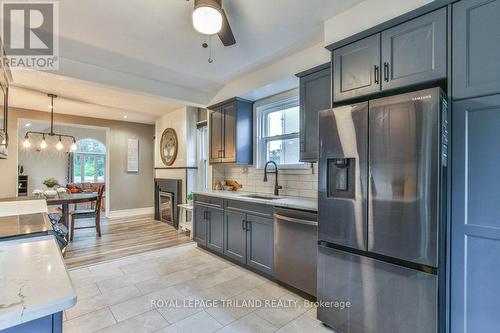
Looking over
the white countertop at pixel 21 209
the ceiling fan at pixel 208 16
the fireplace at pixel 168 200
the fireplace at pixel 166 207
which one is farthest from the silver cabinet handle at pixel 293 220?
the fireplace at pixel 166 207

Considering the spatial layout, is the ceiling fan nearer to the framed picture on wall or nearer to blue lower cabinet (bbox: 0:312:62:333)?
blue lower cabinet (bbox: 0:312:62:333)

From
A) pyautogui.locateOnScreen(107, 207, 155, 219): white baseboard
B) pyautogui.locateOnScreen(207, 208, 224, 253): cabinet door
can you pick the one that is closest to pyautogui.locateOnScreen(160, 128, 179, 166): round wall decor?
pyautogui.locateOnScreen(107, 207, 155, 219): white baseboard

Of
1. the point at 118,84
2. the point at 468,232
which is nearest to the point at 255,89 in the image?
the point at 118,84

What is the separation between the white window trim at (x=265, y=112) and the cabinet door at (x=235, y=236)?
0.92 metres

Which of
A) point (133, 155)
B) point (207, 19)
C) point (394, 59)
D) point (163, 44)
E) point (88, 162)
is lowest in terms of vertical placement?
point (88, 162)

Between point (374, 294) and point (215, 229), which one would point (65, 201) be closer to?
point (215, 229)

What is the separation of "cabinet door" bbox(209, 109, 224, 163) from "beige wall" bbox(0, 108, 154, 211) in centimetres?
355

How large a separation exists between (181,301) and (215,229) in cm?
129

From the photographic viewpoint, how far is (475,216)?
1.47 meters

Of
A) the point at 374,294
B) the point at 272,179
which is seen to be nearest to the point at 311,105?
the point at 272,179

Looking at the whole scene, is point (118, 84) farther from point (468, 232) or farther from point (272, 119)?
point (468, 232)

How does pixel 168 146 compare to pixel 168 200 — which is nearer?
pixel 168 200

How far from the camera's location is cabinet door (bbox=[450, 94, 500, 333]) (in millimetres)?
1409

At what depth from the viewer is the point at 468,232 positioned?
1486mm
